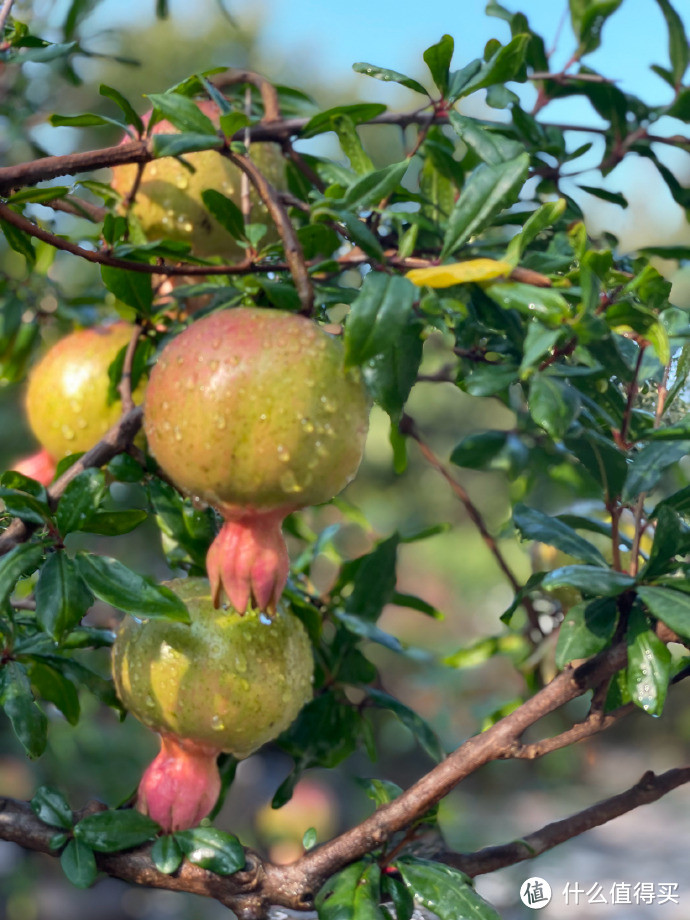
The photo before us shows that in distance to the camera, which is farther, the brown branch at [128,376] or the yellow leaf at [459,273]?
the brown branch at [128,376]

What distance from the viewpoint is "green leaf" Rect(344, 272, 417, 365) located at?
444 mm

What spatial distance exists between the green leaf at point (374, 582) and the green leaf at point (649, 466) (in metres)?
0.26

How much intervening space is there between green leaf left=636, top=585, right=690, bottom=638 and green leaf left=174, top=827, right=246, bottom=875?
0.29 metres

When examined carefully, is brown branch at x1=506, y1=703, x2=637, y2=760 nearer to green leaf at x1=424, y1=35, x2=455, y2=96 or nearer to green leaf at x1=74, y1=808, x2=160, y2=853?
green leaf at x1=74, y1=808, x2=160, y2=853

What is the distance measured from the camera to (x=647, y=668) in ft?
1.73

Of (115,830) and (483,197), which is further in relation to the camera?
(115,830)

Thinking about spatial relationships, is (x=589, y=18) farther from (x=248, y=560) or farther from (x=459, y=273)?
(x=248, y=560)

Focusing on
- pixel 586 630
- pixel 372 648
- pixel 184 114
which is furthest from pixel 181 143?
pixel 372 648

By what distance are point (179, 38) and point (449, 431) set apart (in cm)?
300

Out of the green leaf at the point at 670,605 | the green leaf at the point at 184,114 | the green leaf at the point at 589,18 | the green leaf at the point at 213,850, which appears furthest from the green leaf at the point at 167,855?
the green leaf at the point at 589,18

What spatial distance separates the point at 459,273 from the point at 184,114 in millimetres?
194

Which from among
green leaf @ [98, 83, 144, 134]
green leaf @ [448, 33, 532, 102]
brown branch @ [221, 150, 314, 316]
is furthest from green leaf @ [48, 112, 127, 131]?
green leaf @ [448, 33, 532, 102]

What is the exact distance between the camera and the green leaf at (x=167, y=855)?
1.91 feet

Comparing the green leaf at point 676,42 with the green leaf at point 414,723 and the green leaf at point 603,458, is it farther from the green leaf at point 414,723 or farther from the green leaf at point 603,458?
the green leaf at point 414,723
